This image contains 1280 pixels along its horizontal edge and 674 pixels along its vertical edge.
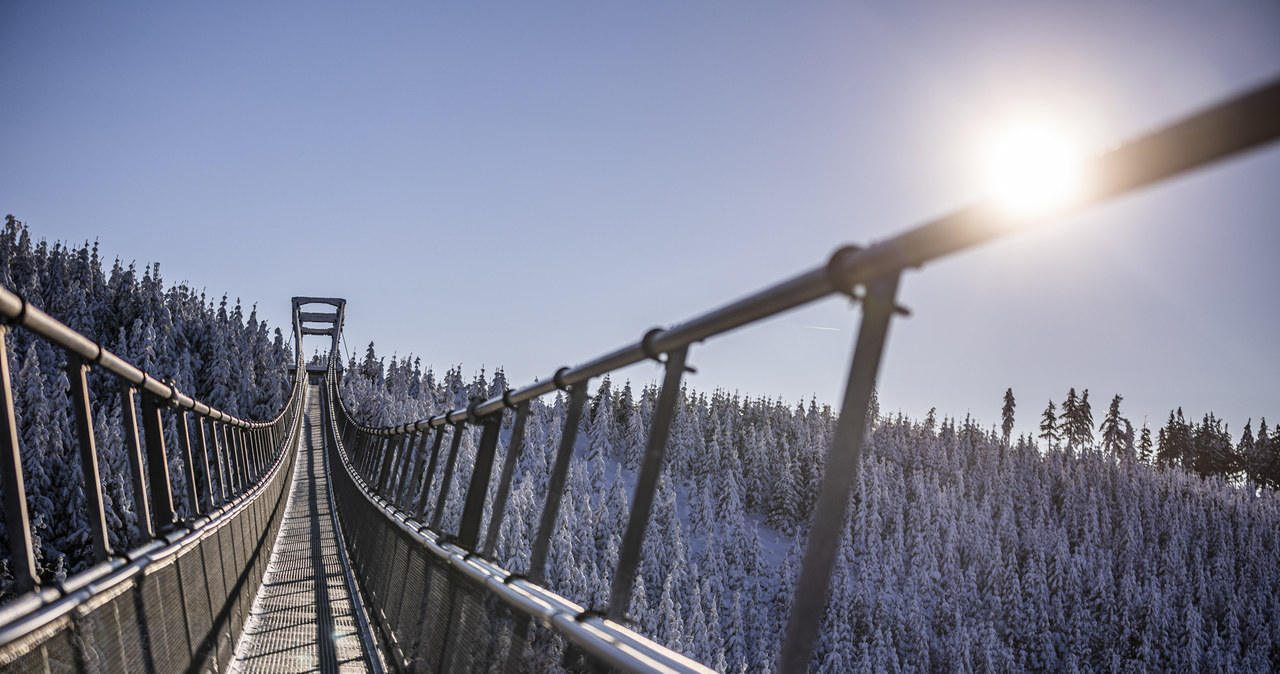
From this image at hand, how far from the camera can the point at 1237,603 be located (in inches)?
4488

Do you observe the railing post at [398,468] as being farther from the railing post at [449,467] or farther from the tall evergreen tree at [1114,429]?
the tall evergreen tree at [1114,429]

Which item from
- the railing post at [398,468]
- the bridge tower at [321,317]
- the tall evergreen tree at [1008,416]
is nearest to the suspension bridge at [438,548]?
the railing post at [398,468]

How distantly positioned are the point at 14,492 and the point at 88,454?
0.94 m

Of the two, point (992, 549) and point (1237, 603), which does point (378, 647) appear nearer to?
point (992, 549)

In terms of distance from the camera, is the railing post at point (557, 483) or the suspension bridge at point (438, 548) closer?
the suspension bridge at point (438, 548)

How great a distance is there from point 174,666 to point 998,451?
555 ft

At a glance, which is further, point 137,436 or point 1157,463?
point 1157,463

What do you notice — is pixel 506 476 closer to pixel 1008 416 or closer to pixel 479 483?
pixel 479 483

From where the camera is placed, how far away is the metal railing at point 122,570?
297 cm

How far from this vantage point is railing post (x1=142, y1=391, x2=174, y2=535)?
5.37 m

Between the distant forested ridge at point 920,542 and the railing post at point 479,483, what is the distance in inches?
2240

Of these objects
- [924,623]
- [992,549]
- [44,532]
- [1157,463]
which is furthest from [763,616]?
[1157,463]

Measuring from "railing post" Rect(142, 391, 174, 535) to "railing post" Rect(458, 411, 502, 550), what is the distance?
195 centimetres

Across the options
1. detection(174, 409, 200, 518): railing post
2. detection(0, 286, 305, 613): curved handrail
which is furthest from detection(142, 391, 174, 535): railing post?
detection(174, 409, 200, 518): railing post
